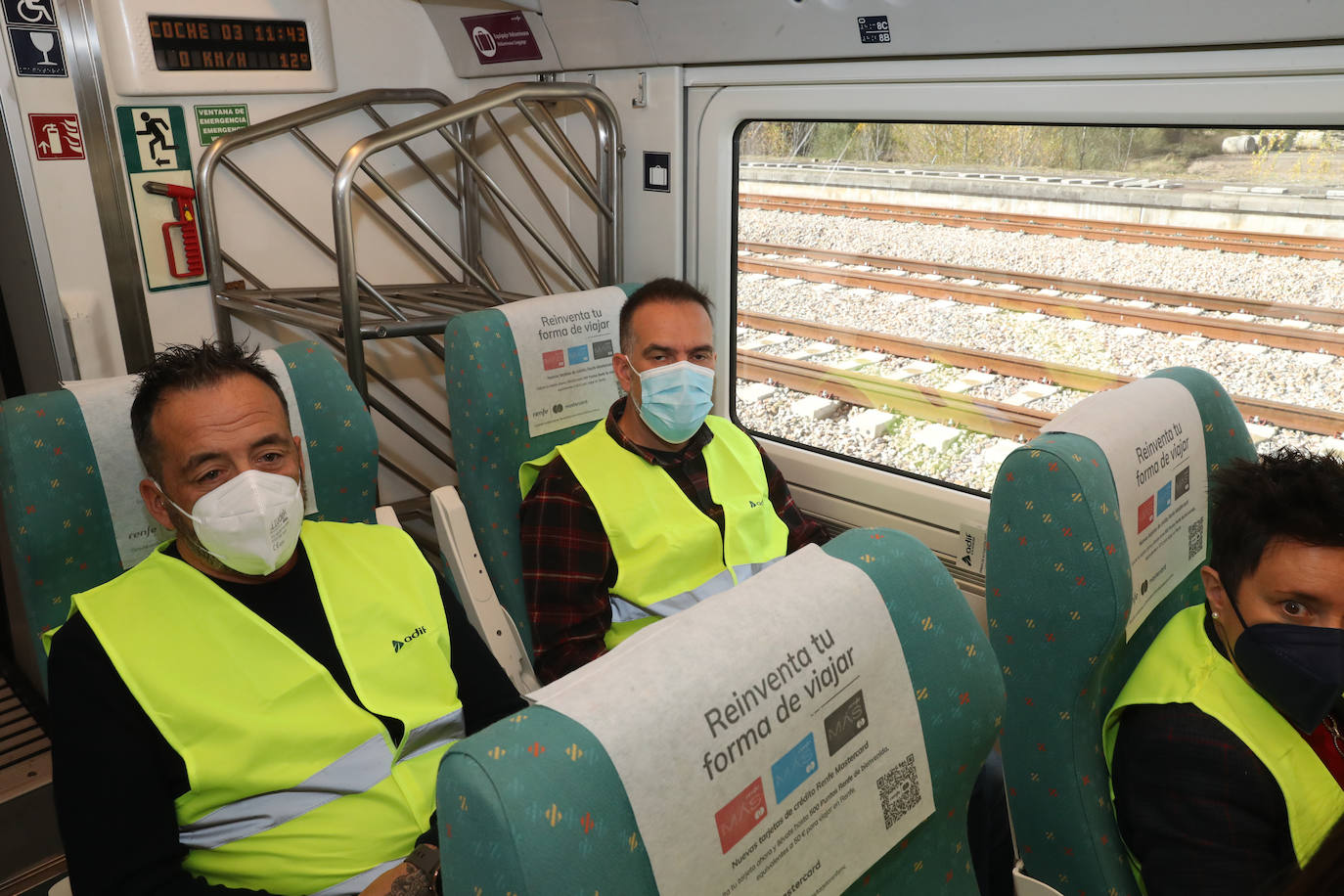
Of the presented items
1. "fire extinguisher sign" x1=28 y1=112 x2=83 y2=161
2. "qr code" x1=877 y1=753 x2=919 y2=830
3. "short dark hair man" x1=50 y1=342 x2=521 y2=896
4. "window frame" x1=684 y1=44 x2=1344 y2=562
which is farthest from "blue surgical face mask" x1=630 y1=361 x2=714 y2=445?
"fire extinguisher sign" x1=28 y1=112 x2=83 y2=161

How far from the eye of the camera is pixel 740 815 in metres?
0.72

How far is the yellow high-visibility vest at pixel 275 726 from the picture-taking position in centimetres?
124

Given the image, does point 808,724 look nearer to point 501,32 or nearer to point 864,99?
point 864,99

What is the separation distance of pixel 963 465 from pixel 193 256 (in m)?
2.27

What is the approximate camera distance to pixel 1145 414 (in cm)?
143

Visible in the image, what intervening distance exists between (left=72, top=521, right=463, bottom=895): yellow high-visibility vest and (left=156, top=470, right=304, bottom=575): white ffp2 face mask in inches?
2.3

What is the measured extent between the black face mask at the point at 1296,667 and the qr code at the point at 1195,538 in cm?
35

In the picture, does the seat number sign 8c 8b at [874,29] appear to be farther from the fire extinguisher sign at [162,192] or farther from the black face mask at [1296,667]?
the fire extinguisher sign at [162,192]

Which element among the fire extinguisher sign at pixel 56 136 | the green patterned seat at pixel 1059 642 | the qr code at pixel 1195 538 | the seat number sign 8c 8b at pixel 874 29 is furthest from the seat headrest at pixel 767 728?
the fire extinguisher sign at pixel 56 136

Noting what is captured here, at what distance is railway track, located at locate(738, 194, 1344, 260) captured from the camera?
1826 millimetres

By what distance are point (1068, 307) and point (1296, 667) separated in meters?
1.26

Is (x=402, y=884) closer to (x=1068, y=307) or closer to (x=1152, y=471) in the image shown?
(x=1152, y=471)

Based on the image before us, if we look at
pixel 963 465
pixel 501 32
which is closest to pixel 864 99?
pixel 963 465

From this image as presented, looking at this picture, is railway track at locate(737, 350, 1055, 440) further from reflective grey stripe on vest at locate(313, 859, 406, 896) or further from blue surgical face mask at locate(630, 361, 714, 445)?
reflective grey stripe on vest at locate(313, 859, 406, 896)
